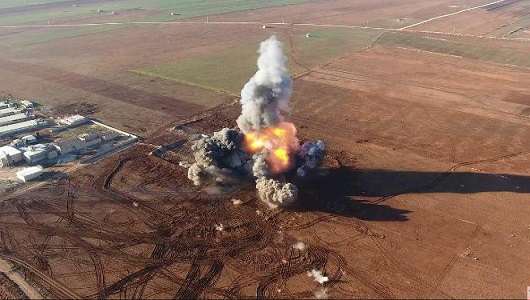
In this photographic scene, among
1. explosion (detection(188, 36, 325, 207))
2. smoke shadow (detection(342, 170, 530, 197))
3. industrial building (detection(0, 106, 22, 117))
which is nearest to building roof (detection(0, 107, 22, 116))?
industrial building (detection(0, 106, 22, 117))

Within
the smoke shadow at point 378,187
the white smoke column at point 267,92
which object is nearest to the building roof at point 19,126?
the white smoke column at point 267,92

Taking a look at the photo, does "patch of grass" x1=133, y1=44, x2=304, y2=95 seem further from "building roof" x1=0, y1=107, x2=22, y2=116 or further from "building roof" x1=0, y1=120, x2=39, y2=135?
"building roof" x1=0, y1=120, x2=39, y2=135

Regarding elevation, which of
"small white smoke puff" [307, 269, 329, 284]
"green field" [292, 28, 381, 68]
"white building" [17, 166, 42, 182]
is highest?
"green field" [292, 28, 381, 68]

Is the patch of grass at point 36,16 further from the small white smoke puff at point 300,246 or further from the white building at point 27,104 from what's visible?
the small white smoke puff at point 300,246

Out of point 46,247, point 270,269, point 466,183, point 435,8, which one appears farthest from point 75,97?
point 435,8

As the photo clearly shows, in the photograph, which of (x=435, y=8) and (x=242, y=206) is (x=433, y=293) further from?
(x=435, y=8)

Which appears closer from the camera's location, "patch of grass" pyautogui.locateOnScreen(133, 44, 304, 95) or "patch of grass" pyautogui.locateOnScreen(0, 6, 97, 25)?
"patch of grass" pyautogui.locateOnScreen(133, 44, 304, 95)
